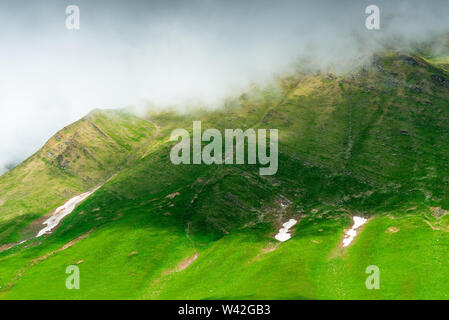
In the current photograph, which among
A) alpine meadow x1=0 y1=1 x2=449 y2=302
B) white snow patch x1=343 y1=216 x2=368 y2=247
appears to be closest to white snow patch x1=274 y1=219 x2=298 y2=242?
alpine meadow x1=0 y1=1 x2=449 y2=302

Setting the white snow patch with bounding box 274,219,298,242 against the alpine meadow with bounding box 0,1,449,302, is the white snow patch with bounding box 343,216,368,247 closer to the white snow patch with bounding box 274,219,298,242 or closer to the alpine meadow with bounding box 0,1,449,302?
the alpine meadow with bounding box 0,1,449,302

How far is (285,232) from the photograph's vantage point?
436ft

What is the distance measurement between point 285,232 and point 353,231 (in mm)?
25679

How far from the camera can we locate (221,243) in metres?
126

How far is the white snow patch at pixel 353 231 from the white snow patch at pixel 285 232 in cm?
2101

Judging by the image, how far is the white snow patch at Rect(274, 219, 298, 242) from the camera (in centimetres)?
12800

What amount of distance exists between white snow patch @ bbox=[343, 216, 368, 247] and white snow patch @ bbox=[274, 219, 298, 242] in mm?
21009

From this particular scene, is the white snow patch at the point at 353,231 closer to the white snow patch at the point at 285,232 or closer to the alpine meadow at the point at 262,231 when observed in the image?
the alpine meadow at the point at 262,231

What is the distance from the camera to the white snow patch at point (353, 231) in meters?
116

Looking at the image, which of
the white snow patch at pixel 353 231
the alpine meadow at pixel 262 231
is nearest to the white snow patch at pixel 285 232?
the alpine meadow at pixel 262 231

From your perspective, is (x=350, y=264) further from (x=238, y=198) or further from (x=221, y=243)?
(x=238, y=198)

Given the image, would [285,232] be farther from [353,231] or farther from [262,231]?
[353,231]

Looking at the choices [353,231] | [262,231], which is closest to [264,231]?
[262,231]
